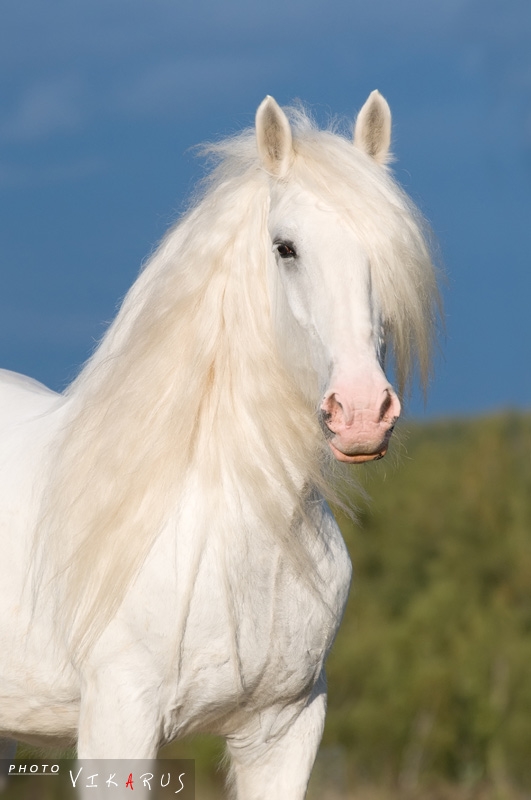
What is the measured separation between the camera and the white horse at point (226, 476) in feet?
7.54

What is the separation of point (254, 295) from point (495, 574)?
1550cm

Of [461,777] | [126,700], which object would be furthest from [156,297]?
[461,777]

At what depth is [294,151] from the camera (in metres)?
2.45

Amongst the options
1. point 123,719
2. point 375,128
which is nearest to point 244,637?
point 123,719

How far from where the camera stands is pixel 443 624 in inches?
591

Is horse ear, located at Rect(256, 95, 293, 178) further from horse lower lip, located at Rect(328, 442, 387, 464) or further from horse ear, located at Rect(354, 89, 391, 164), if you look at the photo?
horse lower lip, located at Rect(328, 442, 387, 464)

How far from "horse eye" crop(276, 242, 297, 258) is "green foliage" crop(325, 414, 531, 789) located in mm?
6310

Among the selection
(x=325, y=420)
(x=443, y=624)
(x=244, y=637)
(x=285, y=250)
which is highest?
(x=285, y=250)

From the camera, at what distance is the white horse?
90.4 inches

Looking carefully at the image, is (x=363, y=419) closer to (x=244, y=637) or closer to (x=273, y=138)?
(x=244, y=637)

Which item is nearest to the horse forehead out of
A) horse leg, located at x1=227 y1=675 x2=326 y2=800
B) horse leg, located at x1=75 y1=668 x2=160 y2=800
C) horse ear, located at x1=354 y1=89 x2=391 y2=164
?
horse ear, located at x1=354 y1=89 x2=391 y2=164

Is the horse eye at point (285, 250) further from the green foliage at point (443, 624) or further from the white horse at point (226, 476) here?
the green foliage at point (443, 624)

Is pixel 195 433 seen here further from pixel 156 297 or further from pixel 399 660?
pixel 399 660

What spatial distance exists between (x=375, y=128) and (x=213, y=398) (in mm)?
842
